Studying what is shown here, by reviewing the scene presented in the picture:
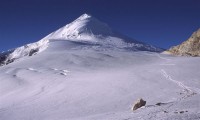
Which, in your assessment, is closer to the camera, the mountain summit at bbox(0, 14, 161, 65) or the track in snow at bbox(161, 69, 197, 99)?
the track in snow at bbox(161, 69, 197, 99)

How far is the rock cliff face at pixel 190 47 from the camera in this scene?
2032 inches

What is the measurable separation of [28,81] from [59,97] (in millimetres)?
11786

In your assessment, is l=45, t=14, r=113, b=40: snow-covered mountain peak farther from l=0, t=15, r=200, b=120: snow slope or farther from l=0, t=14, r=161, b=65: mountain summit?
l=0, t=15, r=200, b=120: snow slope

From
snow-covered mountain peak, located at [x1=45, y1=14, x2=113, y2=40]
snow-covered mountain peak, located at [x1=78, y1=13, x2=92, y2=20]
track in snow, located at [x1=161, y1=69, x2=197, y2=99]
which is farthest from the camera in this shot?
snow-covered mountain peak, located at [x1=78, y1=13, x2=92, y2=20]

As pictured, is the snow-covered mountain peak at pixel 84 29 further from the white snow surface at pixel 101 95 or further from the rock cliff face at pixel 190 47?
the white snow surface at pixel 101 95

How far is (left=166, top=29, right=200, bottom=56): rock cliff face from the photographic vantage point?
51625 millimetres

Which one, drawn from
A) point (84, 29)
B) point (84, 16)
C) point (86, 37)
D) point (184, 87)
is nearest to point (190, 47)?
point (184, 87)

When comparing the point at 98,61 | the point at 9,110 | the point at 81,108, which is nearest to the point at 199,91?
the point at 81,108

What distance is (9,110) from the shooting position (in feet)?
83.2

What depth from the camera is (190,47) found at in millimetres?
52906

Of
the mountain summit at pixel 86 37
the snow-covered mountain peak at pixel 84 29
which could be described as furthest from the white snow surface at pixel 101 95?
the snow-covered mountain peak at pixel 84 29

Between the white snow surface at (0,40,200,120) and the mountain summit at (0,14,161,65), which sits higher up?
the mountain summit at (0,14,161,65)

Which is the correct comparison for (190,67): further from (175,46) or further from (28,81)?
(175,46)

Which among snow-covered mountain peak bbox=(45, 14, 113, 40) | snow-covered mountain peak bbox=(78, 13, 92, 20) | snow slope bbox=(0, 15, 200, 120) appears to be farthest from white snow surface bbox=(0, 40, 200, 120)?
snow-covered mountain peak bbox=(78, 13, 92, 20)
